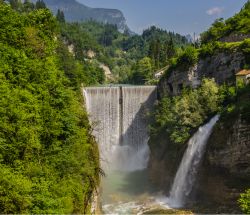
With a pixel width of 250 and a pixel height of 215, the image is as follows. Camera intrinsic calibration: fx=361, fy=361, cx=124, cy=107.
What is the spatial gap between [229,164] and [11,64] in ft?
48.3

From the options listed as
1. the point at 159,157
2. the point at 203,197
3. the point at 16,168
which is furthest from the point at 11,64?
the point at 159,157

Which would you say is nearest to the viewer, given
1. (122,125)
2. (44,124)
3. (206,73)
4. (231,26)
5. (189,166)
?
(44,124)

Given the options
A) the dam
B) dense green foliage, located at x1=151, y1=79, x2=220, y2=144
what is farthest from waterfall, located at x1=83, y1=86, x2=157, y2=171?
dense green foliage, located at x1=151, y1=79, x2=220, y2=144

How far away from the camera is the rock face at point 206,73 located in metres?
29.5

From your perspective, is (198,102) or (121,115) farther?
(121,115)

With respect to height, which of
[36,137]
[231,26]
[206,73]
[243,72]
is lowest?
[36,137]

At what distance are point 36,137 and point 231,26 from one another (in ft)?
109

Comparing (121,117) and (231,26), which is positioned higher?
(231,26)

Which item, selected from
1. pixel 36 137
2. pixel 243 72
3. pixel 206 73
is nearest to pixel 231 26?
pixel 206 73

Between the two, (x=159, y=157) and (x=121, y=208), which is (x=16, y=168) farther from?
(x=159, y=157)

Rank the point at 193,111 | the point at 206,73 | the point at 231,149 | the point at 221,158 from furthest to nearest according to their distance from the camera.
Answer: the point at 206,73 → the point at 193,111 → the point at 221,158 → the point at 231,149

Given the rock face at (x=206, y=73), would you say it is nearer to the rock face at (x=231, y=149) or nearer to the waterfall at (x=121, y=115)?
the waterfall at (x=121, y=115)

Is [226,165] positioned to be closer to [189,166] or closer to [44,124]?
[189,166]

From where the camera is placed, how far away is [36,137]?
1335 cm
